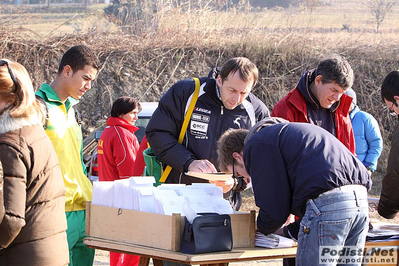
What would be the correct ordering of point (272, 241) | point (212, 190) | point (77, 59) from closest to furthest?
point (272, 241)
point (212, 190)
point (77, 59)

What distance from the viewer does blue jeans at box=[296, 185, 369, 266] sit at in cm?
268

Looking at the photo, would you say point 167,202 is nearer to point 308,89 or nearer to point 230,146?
point 230,146

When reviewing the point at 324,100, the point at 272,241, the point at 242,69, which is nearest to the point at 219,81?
the point at 242,69

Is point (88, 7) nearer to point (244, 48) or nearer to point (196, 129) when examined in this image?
point (244, 48)

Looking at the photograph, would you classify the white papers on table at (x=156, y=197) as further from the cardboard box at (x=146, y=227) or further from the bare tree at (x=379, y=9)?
the bare tree at (x=379, y=9)

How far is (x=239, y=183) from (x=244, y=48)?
9.59m

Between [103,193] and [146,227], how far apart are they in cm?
42

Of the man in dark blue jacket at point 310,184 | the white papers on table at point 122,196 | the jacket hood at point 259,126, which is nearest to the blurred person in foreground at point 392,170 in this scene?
the man in dark blue jacket at point 310,184

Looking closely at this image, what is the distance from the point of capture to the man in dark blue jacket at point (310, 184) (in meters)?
2.69

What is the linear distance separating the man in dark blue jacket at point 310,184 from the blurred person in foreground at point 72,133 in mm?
1361

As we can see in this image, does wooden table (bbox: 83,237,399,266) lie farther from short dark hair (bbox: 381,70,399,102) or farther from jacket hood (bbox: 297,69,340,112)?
short dark hair (bbox: 381,70,399,102)

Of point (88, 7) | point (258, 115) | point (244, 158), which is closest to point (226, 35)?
point (258, 115)

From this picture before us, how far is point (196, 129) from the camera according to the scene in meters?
4.04

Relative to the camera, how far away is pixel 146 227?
10.1ft
